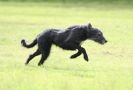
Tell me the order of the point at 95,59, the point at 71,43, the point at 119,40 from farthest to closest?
the point at 119,40 < the point at 95,59 < the point at 71,43

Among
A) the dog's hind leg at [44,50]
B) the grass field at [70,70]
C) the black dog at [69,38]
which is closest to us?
the grass field at [70,70]

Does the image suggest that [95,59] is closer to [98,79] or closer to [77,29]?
[77,29]

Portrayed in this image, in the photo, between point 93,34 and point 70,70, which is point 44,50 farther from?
point 93,34

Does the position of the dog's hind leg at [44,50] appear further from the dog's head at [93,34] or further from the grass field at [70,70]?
the dog's head at [93,34]

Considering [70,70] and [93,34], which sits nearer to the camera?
[70,70]

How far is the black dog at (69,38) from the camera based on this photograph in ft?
53.2

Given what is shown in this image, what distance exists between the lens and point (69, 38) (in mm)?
16297

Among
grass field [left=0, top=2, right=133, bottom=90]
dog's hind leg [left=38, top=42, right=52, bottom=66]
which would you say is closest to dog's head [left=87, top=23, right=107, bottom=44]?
grass field [left=0, top=2, right=133, bottom=90]

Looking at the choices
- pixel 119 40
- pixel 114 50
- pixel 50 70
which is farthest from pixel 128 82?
pixel 119 40

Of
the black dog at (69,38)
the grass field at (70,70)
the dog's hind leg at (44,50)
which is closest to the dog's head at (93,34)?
the black dog at (69,38)

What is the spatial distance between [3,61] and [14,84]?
18.2ft

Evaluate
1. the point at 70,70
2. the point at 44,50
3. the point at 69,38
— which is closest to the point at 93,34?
the point at 69,38

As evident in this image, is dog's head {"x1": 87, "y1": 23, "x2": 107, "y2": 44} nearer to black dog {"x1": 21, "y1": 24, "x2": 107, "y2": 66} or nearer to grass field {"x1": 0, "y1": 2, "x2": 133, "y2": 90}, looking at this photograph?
black dog {"x1": 21, "y1": 24, "x2": 107, "y2": 66}

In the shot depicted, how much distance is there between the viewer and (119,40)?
27.5 metres
